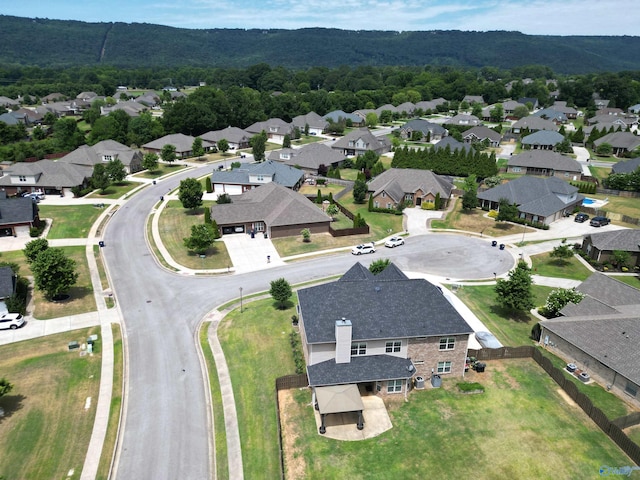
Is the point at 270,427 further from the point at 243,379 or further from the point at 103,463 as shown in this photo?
the point at 103,463

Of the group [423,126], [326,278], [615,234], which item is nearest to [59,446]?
[326,278]

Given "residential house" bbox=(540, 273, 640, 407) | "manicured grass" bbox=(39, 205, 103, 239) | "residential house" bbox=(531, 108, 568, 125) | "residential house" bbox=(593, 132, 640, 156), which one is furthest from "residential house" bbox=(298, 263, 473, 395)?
"residential house" bbox=(531, 108, 568, 125)

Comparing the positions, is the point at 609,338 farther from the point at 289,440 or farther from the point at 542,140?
the point at 542,140

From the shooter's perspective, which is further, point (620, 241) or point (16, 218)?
point (16, 218)

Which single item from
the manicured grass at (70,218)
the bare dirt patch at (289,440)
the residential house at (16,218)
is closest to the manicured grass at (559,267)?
the bare dirt patch at (289,440)

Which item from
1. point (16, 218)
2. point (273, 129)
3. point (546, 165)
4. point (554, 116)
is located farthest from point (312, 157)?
point (554, 116)

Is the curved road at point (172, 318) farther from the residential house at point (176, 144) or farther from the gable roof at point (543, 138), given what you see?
the gable roof at point (543, 138)

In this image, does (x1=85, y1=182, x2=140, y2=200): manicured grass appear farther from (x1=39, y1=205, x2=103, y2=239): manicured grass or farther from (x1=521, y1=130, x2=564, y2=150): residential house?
(x1=521, y1=130, x2=564, y2=150): residential house

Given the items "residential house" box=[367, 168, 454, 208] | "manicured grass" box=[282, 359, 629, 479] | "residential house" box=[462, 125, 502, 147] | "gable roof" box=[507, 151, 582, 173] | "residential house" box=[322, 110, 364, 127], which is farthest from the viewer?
"residential house" box=[322, 110, 364, 127]
